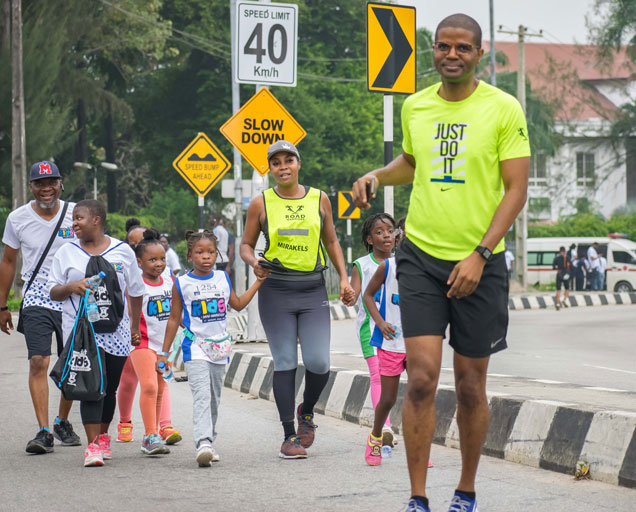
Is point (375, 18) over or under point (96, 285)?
over

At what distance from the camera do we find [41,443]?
7.89 meters

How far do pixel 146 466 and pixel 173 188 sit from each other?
43.3 m

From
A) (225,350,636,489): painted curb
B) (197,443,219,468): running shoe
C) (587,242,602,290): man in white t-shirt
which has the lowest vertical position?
(587,242,602,290): man in white t-shirt

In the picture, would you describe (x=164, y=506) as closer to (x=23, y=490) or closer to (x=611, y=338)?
(x=23, y=490)

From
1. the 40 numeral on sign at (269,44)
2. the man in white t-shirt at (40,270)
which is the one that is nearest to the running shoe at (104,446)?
the man in white t-shirt at (40,270)

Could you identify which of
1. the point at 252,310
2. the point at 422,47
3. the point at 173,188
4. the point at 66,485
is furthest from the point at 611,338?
the point at 422,47

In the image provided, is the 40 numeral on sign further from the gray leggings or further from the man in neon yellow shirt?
the man in neon yellow shirt

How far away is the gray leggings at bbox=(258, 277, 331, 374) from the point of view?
775 cm

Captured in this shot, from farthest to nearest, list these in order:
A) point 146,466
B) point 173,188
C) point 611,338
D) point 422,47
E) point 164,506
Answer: point 422,47 < point 173,188 < point 611,338 < point 146,466 < point 164,506

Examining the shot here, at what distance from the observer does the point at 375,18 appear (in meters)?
10.8

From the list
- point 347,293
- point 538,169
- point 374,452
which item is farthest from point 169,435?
point 538,169

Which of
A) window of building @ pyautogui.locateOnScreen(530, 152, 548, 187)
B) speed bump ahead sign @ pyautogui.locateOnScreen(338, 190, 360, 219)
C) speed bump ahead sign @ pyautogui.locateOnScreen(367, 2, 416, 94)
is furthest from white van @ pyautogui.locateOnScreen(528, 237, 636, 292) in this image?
speed bump ahead sign @ pyautogui.locateOnScreen(367, 2, 416, 94)

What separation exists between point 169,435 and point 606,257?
39284 mm

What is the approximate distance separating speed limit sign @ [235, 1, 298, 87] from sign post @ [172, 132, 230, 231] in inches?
299
